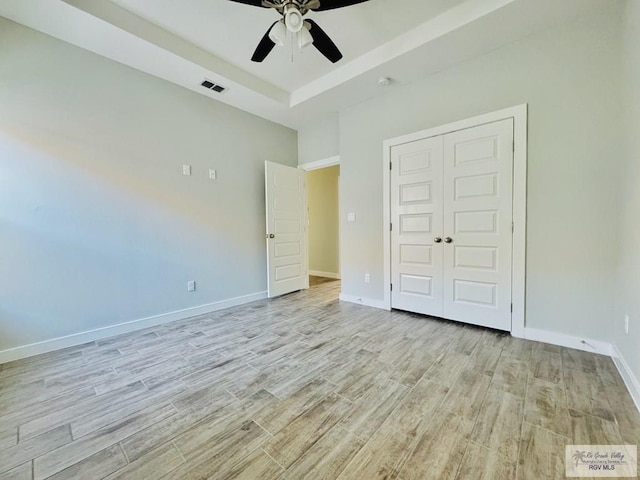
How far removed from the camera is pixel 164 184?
10.3 feet

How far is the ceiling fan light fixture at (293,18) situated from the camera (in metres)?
1.85

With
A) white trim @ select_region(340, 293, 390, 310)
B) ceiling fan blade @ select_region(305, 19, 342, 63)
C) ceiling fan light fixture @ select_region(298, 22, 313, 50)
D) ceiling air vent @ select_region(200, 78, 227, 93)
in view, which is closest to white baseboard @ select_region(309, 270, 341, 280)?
white trim @ select_region(340, 293, 390, 310)

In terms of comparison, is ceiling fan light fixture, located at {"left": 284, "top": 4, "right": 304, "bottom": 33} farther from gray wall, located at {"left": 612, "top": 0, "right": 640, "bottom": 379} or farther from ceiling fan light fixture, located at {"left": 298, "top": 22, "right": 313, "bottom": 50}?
gray wall, located at {"left": 612, "top": 0, "right": 640, "bottom": 379}

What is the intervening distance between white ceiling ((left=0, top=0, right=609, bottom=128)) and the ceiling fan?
0.45m

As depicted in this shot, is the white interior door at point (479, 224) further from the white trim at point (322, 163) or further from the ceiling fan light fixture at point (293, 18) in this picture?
the ceiling fan light fixture at point (293, 18)

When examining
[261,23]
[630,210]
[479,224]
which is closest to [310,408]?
[479,224]

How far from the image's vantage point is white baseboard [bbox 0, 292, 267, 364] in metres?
2.28

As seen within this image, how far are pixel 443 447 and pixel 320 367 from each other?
0.97m

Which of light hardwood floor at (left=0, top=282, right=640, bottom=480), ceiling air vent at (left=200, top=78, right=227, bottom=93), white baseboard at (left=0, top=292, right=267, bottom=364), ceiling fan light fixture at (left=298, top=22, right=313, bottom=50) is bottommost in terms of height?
light hardwood floor at (left=0, top=282, right=640, bottom=480)

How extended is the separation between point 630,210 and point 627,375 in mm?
1106

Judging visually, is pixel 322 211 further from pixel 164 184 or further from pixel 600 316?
pixel 600 316

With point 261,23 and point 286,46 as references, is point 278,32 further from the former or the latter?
point 286,46

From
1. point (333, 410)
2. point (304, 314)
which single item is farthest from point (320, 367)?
point (304, 314)

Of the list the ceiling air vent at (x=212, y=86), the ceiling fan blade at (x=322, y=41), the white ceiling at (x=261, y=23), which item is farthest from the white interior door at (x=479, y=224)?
the ceiling air vent at (x=212, y=86)
